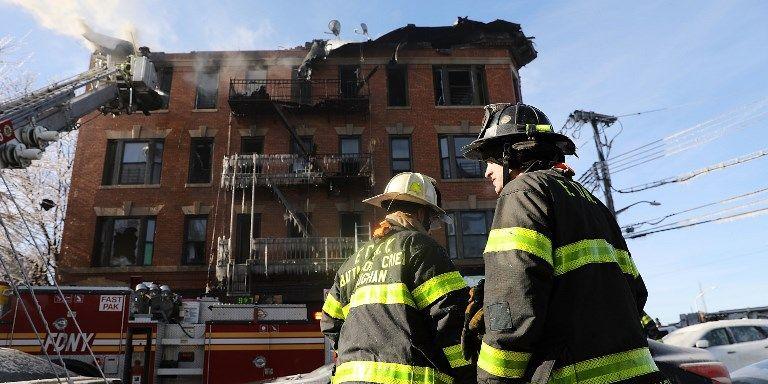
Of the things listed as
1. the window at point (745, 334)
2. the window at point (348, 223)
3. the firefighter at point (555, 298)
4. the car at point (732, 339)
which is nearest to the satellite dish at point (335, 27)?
the window at point (348, 223)

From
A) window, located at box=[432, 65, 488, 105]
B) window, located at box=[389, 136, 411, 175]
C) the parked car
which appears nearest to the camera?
the parked car

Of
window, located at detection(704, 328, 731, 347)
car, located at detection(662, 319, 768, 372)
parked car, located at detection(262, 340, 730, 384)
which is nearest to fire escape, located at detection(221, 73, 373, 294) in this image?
car, located at detection(662, 319, 768, 372)

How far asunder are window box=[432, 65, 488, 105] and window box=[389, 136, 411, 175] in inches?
→ 87.6

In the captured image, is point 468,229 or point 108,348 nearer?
point 108,348

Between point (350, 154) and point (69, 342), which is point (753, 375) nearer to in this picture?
point (69, 342)

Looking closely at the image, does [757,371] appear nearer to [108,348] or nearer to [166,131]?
[108,348]

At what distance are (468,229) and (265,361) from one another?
408 inches

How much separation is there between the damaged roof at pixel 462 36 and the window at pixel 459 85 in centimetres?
98

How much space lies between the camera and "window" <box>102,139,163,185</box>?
17844mm

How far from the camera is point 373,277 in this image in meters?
2.69

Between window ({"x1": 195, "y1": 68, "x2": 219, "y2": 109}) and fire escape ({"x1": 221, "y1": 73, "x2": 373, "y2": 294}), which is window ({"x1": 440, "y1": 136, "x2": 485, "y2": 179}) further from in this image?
window ({"x1": 195, "y1": 68, "x2": 219, "y2": 109})

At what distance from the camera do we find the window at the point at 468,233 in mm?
17734

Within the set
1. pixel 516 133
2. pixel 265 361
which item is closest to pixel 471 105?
pixel 265 361

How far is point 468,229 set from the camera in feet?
59.0
